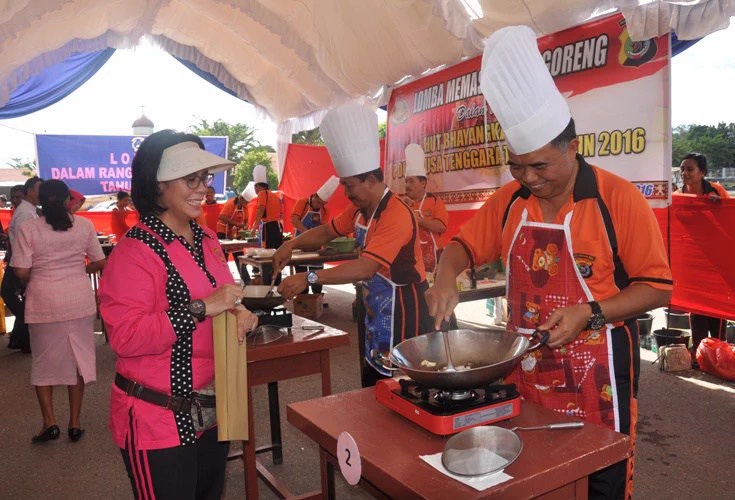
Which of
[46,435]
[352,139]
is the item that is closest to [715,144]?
[352,139]

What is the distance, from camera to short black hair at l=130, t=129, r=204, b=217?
184 centimetres

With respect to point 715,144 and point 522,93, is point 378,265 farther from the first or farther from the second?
point 715,144

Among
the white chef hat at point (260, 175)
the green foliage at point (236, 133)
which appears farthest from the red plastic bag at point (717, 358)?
the green foliage at point (236, 133)

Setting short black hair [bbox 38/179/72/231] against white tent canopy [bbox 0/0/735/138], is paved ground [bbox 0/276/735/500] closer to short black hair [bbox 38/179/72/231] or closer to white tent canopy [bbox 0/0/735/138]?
short black hair [bbox 38/179/72/231]

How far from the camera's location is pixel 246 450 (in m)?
2.84

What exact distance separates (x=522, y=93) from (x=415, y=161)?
A: 441 cm

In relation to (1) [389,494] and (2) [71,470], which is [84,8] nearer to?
(2) [71,470]

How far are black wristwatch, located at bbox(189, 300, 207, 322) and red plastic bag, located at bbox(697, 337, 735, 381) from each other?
445cm

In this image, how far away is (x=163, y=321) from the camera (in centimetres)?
172

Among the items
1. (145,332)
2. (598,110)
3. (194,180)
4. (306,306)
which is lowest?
(306,306)

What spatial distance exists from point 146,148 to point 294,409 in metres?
0.91

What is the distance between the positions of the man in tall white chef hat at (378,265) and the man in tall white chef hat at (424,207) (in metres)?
2.82

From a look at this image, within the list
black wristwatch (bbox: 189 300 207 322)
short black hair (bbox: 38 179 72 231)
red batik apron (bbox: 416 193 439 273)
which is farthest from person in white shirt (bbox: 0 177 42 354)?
black wristwatch (bbox: 189 300 207 322)

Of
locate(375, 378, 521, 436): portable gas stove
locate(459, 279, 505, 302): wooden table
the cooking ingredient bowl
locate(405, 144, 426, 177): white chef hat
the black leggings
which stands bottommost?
the black leggings
